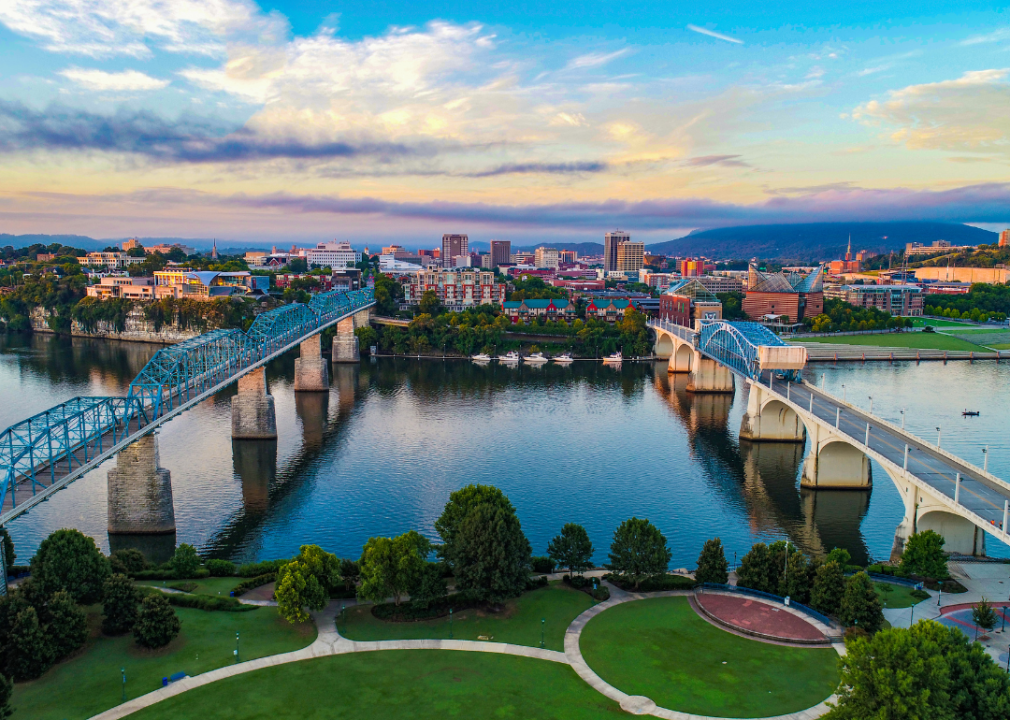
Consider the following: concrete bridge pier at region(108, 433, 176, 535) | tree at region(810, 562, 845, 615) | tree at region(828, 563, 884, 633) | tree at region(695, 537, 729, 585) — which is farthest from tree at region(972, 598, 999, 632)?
concrete bridge pier at region(108, 433, 176, 535)

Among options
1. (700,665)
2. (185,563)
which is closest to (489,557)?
(700,665)

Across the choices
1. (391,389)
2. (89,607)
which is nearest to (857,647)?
(89,607)

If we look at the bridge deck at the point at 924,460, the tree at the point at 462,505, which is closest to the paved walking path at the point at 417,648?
the tree at the point at 462,505

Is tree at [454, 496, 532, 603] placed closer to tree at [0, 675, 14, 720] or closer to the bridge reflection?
tree at [0, 675, 14, 720]

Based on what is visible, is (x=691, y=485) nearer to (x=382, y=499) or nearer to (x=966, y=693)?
(x=382, y=499)

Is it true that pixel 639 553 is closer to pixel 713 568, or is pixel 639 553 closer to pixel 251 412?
pixel 713 568

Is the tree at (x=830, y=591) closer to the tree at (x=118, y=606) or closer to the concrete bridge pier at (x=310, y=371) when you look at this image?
the tree at (x=118, y=606)
